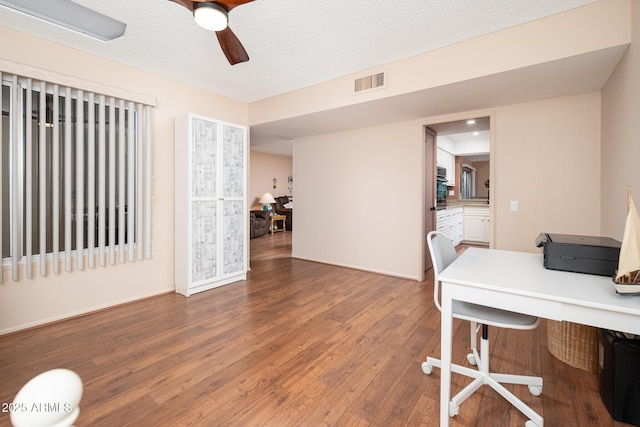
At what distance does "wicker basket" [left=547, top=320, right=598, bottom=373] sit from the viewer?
1978 millimetres

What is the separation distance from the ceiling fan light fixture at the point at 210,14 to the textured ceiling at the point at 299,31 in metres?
0.51

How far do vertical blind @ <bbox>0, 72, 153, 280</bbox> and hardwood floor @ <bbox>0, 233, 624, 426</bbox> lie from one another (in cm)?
70

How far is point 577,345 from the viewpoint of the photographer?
201 cm

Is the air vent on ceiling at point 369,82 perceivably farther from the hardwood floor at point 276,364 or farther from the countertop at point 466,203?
the countertop at point 466,203

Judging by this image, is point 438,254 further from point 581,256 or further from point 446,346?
point 581,256

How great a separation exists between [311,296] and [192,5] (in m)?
2.85

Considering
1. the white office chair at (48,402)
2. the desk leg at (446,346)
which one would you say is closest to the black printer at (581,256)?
the desk leg at (446,346)

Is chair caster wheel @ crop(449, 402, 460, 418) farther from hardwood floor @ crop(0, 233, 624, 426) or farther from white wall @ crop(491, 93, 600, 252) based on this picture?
white wall @ crop(491, 93, 600, 252)

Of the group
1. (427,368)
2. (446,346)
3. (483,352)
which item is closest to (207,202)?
(427,368)

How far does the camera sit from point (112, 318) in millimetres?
2863

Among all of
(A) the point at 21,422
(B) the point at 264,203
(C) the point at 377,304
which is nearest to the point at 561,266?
(C) the point at 377,304

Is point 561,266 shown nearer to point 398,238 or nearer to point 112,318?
point 398,238

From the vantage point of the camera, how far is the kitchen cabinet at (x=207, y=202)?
11.4 feet

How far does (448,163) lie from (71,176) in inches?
262
